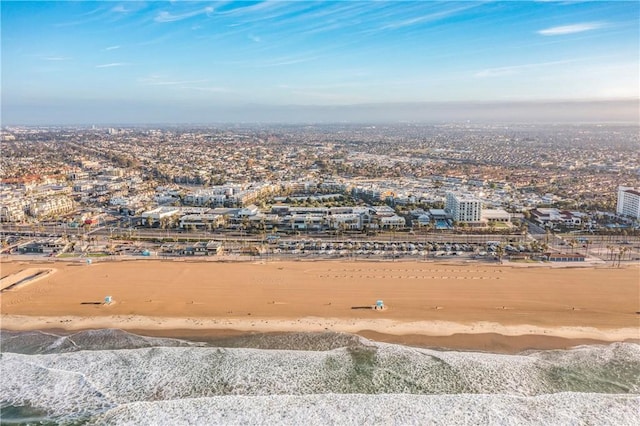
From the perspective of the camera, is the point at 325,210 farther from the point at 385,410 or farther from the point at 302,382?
the point at 385,410

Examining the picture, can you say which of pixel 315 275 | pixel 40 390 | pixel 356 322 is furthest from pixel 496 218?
pixel 40 390

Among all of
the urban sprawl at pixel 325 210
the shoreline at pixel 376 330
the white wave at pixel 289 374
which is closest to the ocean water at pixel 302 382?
the white wave at pixel 289 374

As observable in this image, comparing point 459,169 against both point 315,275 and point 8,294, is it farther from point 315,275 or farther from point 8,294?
point 8,294

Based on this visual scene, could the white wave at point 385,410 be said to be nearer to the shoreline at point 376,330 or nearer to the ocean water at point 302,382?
the ocean water at point 302,382

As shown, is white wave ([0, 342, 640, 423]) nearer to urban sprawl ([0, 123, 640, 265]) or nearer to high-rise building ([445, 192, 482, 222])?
urban sprawl ([0, 123, 640, 265])

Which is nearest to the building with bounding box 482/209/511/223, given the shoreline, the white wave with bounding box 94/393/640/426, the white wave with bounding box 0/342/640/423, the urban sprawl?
the urban sprawl
